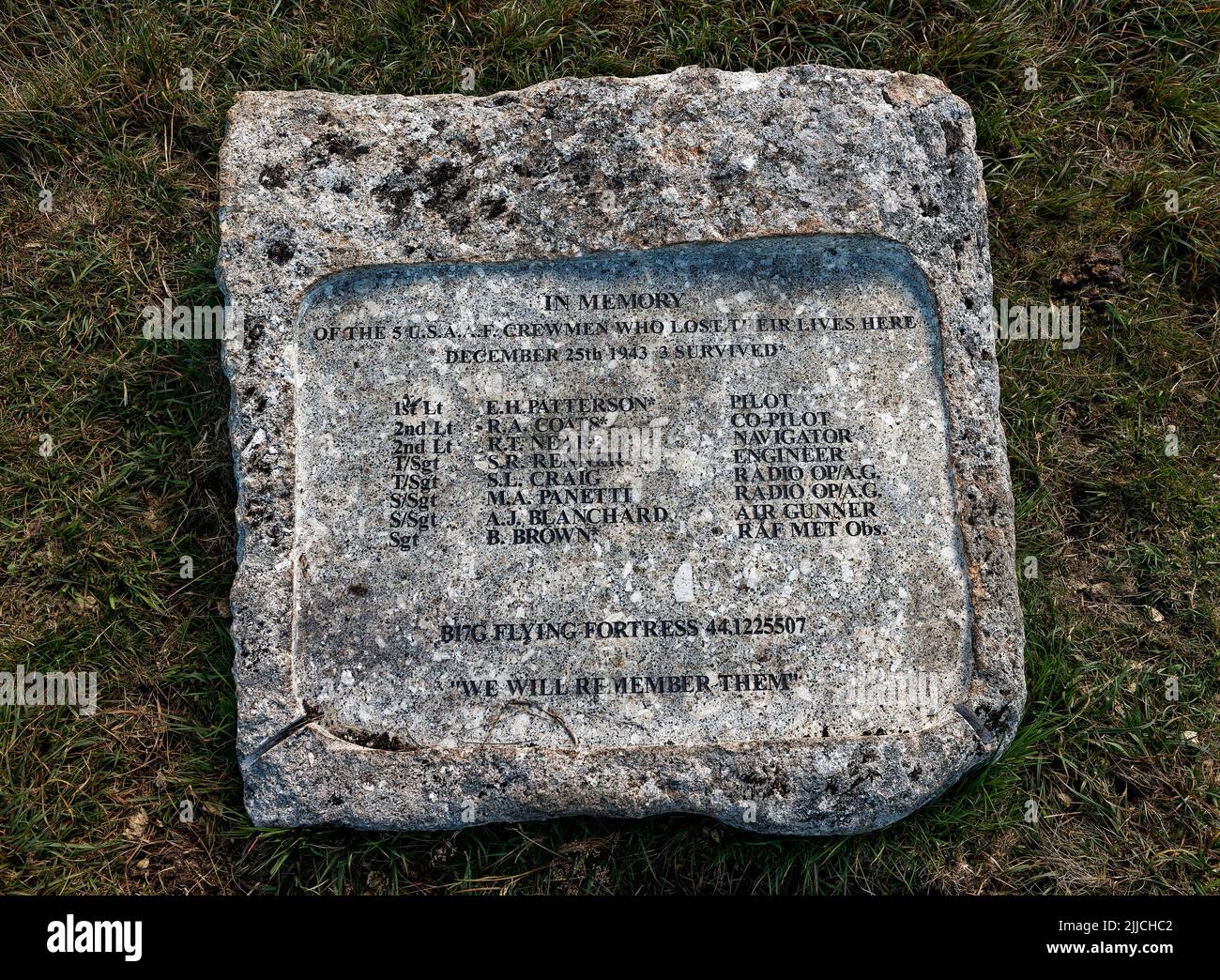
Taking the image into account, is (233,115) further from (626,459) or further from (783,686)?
(783,686)

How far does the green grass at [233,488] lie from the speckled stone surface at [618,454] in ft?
1.58

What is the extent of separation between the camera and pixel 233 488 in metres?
3.77

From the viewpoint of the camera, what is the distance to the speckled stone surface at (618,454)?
3100mm

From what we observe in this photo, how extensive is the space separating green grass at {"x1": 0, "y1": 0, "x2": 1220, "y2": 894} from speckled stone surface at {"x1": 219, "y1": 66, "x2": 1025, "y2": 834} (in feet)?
1.58

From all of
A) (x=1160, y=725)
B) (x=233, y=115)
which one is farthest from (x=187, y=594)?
(x=1160, y=725)

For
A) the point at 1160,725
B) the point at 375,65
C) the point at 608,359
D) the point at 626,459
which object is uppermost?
the point at 375,65

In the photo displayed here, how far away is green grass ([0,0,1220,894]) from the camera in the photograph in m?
3.41

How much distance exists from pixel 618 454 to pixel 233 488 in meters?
1.77

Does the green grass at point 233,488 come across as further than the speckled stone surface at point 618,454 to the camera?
Yes

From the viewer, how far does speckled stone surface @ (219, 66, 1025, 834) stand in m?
3.10

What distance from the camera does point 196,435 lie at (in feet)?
12.5

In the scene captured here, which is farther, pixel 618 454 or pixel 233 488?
pixel 233 488

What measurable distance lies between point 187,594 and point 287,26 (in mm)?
2713

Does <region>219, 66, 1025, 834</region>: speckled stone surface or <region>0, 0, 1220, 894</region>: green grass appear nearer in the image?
<region>219, 66, 1025, 834</region>: speckled stone surface
